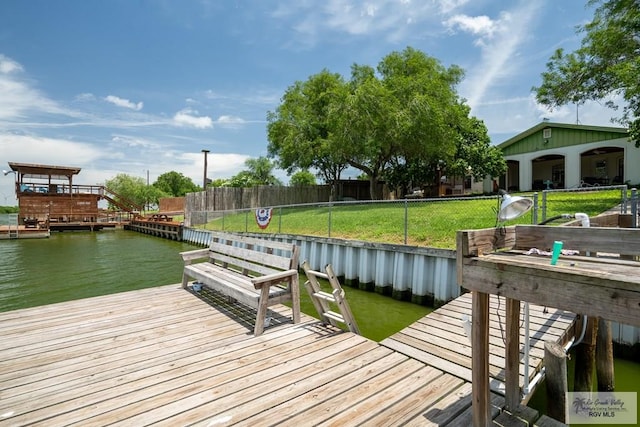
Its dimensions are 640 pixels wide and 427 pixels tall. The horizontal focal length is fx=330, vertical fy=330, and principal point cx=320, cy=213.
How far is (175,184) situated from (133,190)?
2245cm

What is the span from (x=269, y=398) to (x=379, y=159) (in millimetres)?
20057

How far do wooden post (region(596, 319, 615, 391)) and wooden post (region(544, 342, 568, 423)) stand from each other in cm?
158

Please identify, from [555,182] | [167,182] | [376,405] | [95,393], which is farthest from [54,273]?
[167,182]

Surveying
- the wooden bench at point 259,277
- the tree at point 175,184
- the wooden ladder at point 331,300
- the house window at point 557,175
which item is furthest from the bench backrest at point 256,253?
the tree at point 175,184

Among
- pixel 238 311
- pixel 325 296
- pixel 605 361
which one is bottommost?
pixel 605 361

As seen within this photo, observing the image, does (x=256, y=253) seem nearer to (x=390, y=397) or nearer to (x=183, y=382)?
(x=183, y=382)

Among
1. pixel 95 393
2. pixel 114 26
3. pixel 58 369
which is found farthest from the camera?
pixel 114 26

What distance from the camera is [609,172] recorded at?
2112 cm

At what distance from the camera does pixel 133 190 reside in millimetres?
52625

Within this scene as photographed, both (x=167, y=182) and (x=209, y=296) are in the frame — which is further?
(x=167, y=182)

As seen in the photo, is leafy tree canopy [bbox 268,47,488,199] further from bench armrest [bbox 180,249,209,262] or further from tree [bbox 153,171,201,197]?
tree [bbox 153,171,201,197]

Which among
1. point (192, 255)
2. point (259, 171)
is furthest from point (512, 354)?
point (259, 171)

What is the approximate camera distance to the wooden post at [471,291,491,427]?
1.98 metres

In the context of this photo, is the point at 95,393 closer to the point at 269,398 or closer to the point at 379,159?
the point at 269,398
